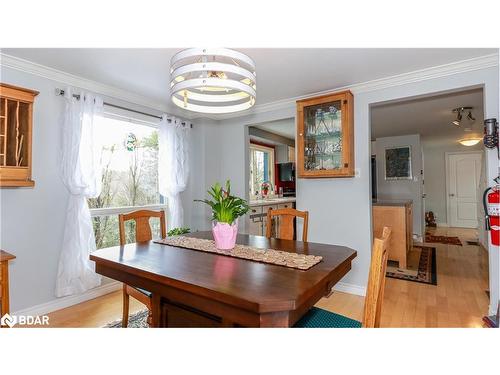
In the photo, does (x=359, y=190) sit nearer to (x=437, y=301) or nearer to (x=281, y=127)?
(x=437, y=301)

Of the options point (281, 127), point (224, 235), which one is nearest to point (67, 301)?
point (224, 235)

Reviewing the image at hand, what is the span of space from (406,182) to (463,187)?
2.71 metres

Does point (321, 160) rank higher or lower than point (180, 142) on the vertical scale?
lower

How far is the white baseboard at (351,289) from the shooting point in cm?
296

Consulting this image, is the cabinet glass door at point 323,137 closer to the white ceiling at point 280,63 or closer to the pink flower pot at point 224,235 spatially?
the white ceiling at point 280,63

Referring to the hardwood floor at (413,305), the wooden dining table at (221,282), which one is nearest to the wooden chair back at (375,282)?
the wooden dining table at (221,282)

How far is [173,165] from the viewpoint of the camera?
3.60m

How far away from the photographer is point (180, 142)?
369cm

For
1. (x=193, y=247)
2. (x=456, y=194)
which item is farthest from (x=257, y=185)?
(x=456, y=194)

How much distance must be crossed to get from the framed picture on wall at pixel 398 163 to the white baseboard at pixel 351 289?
3660mm

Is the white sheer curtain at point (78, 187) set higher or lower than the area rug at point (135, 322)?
higher

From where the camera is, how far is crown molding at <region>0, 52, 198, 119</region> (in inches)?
91.2
